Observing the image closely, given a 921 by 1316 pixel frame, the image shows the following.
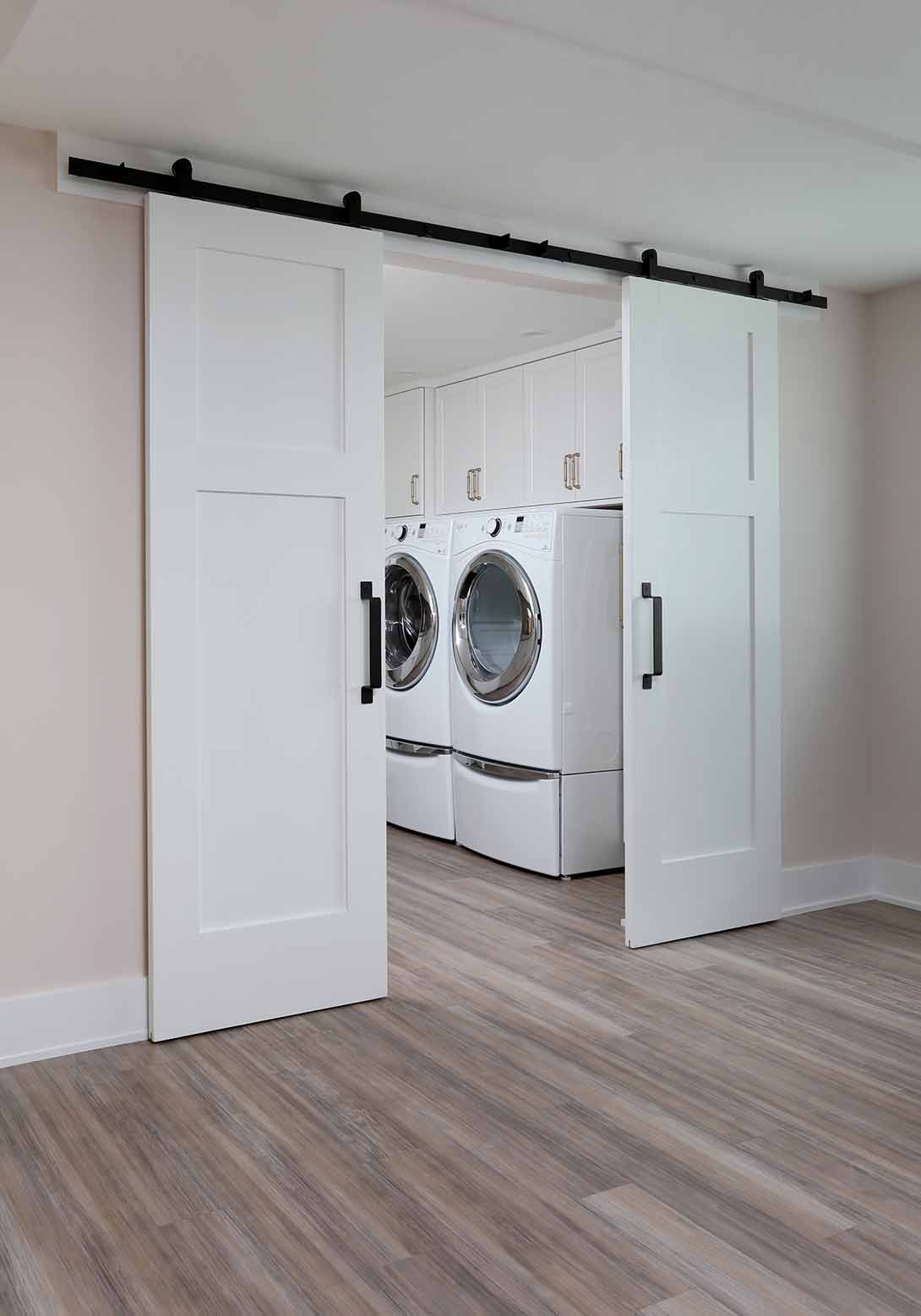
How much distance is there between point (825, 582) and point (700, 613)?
71 cm

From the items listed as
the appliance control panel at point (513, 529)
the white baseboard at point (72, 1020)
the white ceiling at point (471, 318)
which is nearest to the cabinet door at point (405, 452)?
Result: the white ceiling at point (471, 318)

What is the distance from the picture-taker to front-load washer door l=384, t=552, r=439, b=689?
18.2ft

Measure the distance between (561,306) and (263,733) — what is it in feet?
7.60

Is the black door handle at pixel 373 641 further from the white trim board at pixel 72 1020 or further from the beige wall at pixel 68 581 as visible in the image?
the white trim board at pixel 72 1020

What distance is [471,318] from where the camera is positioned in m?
4.68

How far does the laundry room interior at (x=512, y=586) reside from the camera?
473 cm

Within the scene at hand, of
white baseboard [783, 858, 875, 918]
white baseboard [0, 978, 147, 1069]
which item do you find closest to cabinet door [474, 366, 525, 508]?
white baseboard [783, 858, 875, 918]

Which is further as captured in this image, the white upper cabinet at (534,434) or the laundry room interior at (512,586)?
the white upper cabinet at (534,434)

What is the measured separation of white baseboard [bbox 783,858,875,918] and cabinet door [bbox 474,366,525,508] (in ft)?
7.24

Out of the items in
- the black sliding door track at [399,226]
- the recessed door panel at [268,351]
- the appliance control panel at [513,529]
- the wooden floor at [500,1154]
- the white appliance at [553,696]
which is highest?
the black sliding door track at [399,226]

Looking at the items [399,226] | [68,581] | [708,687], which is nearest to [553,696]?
[708,687]

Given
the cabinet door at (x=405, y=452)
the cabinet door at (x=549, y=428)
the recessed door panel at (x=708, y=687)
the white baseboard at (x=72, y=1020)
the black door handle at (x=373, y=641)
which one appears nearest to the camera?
the white baseboard at (x=72, y=1020)

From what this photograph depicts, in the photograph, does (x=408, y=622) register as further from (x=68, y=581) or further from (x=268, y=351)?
(x=68, y=581)

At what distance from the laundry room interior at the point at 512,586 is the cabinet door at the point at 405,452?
0.16 m
